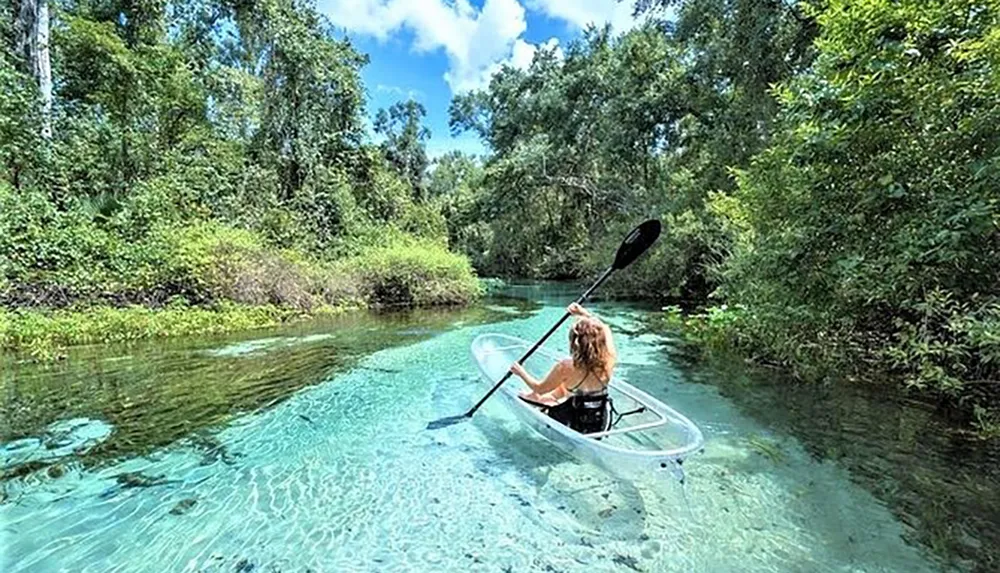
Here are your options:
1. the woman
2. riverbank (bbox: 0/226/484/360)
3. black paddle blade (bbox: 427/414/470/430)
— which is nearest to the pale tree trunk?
riverbank (bbox: 0/226/484/360)

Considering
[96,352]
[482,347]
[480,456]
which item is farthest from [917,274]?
[96,352]

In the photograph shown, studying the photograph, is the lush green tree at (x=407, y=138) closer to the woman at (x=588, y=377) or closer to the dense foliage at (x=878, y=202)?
the dense foliage at (x=878, y=202)

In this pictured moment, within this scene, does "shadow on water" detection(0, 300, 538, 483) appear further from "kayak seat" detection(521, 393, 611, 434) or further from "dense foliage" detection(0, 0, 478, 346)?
"kayak seat" detection(521, 393, 611, 434)

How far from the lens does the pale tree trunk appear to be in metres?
13.0

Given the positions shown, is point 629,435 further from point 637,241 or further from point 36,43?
point 36,43

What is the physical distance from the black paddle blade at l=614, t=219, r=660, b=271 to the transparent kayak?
1.33 meters

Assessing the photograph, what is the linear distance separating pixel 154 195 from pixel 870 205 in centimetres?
1502

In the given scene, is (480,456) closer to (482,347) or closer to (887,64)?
(482,347)

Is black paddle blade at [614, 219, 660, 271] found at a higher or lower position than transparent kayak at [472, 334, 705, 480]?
higher

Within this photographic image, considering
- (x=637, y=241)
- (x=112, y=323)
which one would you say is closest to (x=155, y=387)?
(x=112, y=323)

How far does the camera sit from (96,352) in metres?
8.66

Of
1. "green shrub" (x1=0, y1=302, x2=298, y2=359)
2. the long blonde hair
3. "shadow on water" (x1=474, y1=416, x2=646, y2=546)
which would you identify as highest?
the long blonde hair

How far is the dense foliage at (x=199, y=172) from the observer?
1134 cm

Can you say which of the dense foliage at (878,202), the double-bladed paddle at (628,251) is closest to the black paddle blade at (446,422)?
the double-bladed paddle at (628,251)
